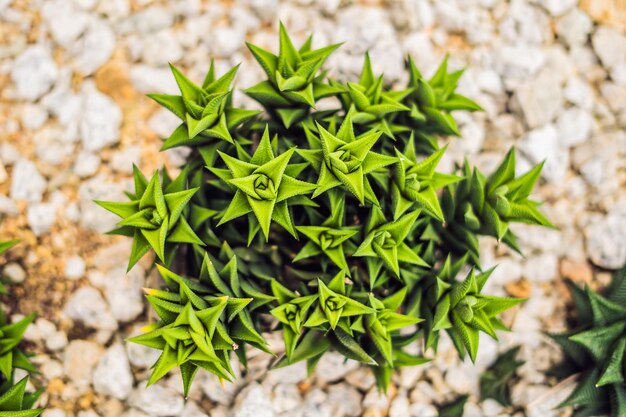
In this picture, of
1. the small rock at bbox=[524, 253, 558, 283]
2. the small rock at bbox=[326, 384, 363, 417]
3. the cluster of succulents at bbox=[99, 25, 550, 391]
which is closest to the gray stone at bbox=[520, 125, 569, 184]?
the small rock at bbox=[524, 253, 558, 283]

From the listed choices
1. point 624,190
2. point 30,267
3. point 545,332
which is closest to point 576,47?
point 624,190

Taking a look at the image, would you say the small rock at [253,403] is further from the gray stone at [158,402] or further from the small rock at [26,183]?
the small rock at [26,183]

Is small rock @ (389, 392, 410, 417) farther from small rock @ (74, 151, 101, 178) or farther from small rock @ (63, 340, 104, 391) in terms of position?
small rock @ (74, 151, 101, 178)

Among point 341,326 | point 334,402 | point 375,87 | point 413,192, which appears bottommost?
point 334,402

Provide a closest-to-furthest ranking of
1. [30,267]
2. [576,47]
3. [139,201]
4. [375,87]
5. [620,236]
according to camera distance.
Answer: [139,201], [375,87], [30,267], [620,236], [576,47]

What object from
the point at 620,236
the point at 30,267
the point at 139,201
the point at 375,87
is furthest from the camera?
the point at 620,236

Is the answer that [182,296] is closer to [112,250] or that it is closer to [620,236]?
[112,250]

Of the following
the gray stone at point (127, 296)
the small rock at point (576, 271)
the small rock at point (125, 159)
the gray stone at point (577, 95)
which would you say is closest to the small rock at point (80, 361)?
the gray stone at point (127, 296)
